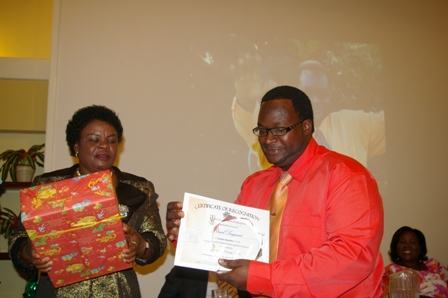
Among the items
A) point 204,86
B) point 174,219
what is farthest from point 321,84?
point 174,219

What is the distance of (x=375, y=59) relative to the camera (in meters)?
5.53

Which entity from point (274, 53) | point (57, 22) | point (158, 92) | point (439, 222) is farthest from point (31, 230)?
point (439, 222)

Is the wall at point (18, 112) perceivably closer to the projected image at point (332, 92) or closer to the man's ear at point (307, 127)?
the projected image at point (332, 92)

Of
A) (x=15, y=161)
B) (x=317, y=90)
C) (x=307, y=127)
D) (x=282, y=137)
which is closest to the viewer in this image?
(x=282, y=137)

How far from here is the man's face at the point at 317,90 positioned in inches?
209

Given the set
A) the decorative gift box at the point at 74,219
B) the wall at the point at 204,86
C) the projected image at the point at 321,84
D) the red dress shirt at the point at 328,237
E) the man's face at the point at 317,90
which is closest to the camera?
the red dress shirt at the point at 328,237

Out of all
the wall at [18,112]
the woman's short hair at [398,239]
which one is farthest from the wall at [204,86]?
the wall at [18,112]

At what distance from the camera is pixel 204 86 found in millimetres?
5148

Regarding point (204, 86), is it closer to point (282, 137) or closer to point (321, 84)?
point (321, 84)

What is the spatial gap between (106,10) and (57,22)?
20.5 inches

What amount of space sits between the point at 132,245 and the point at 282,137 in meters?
0.90

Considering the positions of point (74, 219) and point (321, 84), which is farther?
point (321, 84)

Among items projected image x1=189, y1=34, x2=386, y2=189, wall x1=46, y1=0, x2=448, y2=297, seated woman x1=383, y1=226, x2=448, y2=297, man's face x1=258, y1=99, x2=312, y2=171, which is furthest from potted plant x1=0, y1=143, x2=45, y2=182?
seated woman x1=383, y1=226, x2=448, y2=297

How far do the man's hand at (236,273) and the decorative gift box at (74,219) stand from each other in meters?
0.52
